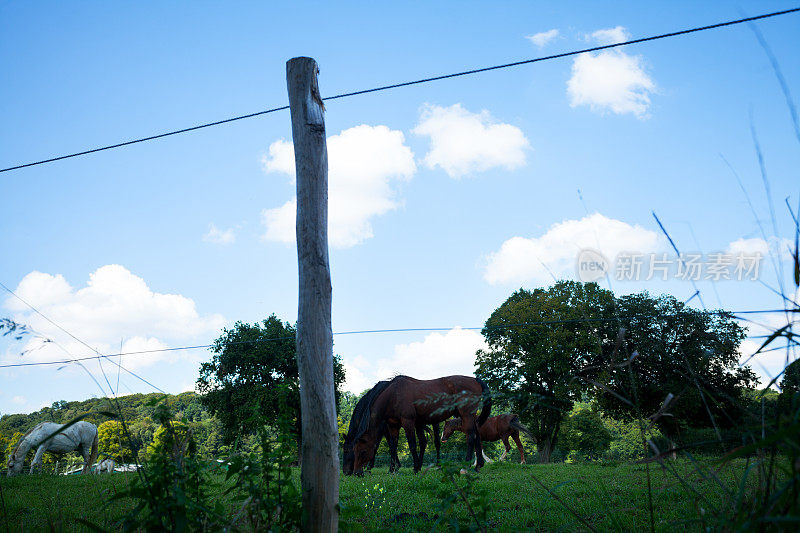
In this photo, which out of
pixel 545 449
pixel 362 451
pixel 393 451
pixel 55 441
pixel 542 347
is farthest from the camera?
pixel 545 449

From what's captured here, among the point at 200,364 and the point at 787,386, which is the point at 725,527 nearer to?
the point at 787,386

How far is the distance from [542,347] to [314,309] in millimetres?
22936

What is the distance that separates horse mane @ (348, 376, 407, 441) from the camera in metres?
12.0

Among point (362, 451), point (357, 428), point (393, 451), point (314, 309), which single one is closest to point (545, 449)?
point (393, 451)

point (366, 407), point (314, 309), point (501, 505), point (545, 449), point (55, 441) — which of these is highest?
point (314, 309)

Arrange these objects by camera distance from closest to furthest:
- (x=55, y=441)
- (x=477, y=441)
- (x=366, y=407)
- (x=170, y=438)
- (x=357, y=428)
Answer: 1. (x=170, y=438)
2. (x=477, y=441)
3. (x=366, y=407)
4. (x=357, y=428)
5. (x=55, y=441)

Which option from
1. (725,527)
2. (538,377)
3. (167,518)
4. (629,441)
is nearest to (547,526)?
(725,527)

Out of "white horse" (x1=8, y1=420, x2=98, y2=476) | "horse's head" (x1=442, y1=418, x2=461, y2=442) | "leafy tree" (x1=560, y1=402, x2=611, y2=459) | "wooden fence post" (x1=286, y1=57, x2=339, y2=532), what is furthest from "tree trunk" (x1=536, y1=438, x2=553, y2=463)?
"wooden fence post" (x1=286, y1=57, x2=339, y2=532)

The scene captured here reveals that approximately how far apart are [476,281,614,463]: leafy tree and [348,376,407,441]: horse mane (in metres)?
12.2

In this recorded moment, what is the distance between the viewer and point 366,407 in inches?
487

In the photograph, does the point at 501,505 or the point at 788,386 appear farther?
the point at 501,505

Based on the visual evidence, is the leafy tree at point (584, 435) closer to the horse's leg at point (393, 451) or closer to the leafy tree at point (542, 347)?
the leafy tree at point (542, 347)

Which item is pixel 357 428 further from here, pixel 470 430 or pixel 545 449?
pixel 545 449

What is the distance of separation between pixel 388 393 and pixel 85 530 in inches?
352
